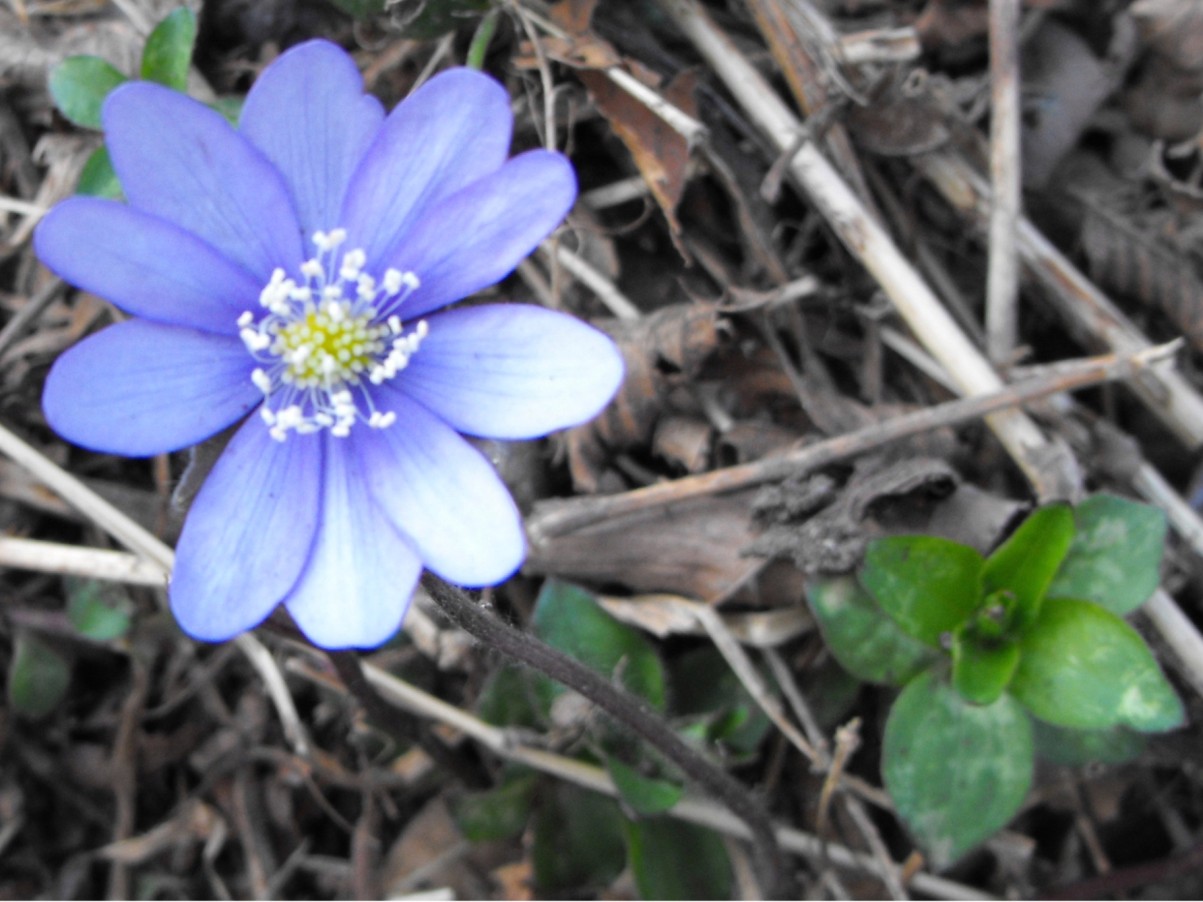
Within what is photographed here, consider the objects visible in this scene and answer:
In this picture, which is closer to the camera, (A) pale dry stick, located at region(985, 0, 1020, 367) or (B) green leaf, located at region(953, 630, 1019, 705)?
(B) green leaf, located at region(953, 630, 1019, 705)

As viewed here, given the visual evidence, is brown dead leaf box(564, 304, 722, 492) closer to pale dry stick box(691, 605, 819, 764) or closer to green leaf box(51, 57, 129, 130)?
pale dry stick box(691, 605, 819, 764)

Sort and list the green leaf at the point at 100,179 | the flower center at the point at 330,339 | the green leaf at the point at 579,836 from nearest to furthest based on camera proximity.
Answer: the flower center at the point at 330,339 < the green leaf at the point at 100,179 < the green leaf at the point at 579,836

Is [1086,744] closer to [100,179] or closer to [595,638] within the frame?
[595,638]

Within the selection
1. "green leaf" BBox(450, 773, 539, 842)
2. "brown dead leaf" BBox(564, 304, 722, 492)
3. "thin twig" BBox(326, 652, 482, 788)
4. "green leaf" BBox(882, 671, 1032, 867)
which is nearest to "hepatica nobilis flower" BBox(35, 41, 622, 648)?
"thin twig" BBox(326, 652, 482, 788)

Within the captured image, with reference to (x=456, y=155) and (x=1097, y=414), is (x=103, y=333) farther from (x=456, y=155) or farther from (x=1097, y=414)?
(x=1097, y=414)

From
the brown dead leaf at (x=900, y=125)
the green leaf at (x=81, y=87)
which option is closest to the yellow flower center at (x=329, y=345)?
the green leaf at (x=81, y=87)

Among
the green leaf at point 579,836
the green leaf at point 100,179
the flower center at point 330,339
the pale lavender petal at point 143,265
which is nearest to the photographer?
the pale lavender petal at point 143,265

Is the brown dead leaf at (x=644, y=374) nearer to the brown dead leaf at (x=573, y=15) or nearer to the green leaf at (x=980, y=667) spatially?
Answer: the brown dead leaf at (x=573, y=15)

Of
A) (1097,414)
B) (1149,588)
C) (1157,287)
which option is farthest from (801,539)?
(1157,287)
